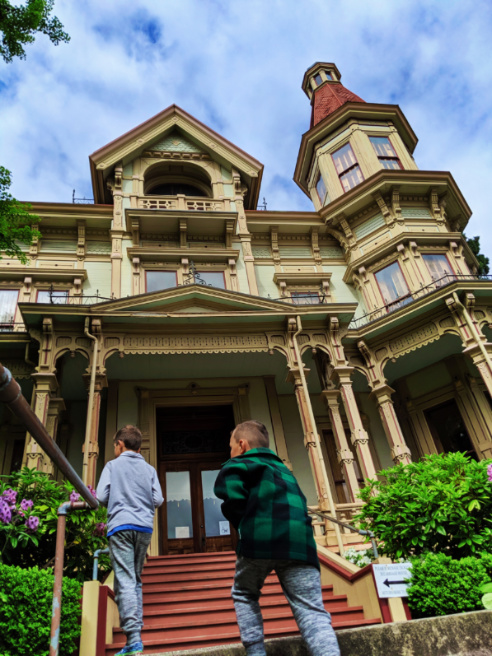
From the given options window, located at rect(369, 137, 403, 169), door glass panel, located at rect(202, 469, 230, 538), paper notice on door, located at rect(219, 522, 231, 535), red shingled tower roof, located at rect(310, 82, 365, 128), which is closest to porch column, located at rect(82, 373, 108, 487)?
door glass panel, located at rect(202, 469, 230, 538)

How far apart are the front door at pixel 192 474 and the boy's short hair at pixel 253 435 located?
9544 mm

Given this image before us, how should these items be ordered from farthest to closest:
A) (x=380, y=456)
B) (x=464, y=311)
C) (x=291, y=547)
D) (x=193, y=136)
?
(x=193, y=136) → (x=380, y=456) → (x=464, y=311) → (x=291, y=547)

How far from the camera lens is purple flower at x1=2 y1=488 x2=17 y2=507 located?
18.4 feet

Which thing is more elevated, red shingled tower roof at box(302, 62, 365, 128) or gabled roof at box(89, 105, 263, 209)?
red shingled tower roof at box(302, 62, 365, 128)

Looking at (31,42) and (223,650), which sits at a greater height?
(31,42)

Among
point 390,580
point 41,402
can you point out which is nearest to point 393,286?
point 41,402

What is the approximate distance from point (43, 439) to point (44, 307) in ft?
29.1

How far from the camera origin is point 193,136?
1772 centimetres

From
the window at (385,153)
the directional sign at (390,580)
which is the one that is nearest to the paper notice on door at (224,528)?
the directional sign at (390,580)

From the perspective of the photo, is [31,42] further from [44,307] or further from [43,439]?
[43,439]

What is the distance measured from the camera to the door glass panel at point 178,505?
11.7m

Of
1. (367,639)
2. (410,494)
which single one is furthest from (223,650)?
(410,494)

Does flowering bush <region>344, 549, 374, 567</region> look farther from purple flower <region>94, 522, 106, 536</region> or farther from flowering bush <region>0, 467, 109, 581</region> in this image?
purple flower <region>94, 522, 106, 536</region>

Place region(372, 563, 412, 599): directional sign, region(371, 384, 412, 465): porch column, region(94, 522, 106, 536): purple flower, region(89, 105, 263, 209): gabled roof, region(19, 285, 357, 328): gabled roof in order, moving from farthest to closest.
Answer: region(89, 105, 263, 209): gabled roof → region(371, 384, 412, 465): porch column → region(19, 285, 357, 328): gabled roof → region(94, 522, 106, 536): purple flower → region(372, 563, 412, 599): directional sign
